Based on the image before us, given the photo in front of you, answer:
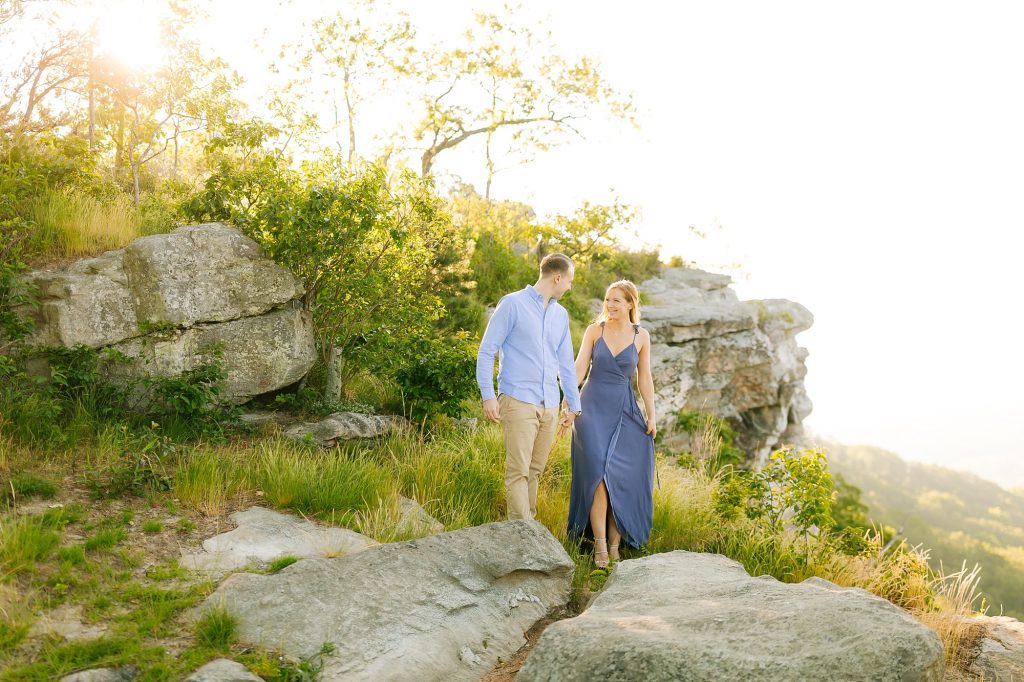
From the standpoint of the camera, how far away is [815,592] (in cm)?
422

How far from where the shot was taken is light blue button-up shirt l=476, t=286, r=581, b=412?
231 inches

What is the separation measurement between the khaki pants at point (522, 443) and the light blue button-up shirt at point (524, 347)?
8cm

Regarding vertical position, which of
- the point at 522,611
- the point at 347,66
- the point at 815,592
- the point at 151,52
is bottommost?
the point at 522,611

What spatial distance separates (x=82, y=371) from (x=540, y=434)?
413 centimetres

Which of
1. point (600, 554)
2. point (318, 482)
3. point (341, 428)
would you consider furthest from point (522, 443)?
point (341, 428)

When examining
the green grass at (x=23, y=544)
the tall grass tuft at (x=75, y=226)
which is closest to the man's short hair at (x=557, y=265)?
the green grass at (x=23, y=544)

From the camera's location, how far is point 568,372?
20.9ft

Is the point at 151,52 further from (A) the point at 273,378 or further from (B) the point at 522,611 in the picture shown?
(B) the point at 522,611

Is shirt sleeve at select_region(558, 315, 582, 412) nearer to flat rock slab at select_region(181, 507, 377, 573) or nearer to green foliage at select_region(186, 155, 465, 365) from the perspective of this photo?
flat rock slab at select_region(181, 507, 377, 573)

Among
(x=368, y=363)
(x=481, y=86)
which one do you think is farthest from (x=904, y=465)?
(x=368, y=363)

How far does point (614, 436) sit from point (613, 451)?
0.13 meters

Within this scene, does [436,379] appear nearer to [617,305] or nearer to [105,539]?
[617,305]

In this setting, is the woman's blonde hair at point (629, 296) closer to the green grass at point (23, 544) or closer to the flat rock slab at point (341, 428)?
the flat rock slab at point (341, 428)

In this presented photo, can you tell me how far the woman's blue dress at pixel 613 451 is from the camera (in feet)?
21.3
